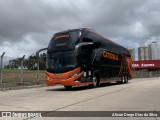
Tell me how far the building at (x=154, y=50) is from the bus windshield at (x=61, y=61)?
11054cm

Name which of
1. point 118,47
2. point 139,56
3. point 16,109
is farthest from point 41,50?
point 139,56

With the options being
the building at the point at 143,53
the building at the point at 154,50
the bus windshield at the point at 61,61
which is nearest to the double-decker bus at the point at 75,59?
the bus windshield at the point at 61,61

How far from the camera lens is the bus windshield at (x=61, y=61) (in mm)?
19656

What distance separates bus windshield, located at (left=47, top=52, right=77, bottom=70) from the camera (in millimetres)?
19656

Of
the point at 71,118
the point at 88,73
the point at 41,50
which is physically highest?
the point at 41,50

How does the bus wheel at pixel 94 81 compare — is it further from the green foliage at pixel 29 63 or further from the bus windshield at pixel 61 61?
the green foliage at pixel 29 63

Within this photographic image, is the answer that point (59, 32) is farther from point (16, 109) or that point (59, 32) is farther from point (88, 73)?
point (16, 109)

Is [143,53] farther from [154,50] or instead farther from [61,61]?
[61,61]

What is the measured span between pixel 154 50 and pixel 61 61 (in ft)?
374

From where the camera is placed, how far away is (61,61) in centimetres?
2002

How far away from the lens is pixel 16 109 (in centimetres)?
1021

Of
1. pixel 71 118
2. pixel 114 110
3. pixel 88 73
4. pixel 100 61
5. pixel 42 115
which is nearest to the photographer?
pixel 71 118

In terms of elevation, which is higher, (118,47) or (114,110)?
(118,47)

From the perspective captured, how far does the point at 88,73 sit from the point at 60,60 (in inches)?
94.7
